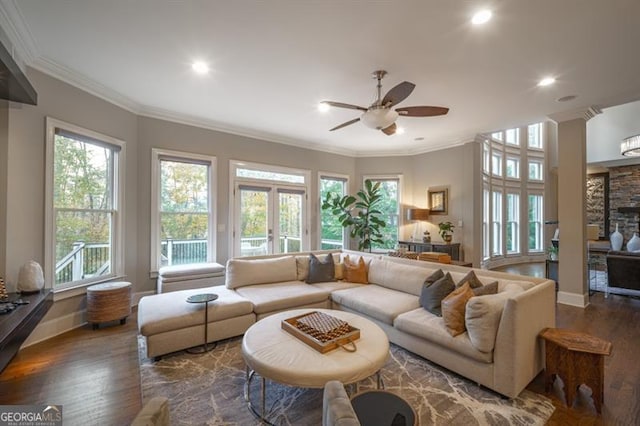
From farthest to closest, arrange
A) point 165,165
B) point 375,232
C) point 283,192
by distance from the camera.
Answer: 1. point 375,232
2. point 283,192
3. point 165,165

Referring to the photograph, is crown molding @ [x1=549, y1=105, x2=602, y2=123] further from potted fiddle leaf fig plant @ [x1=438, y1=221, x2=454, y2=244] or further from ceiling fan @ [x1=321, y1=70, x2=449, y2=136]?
ceiling fan @ [x1=321, y1=70, x2=449, y2=136]

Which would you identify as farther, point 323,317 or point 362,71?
point 362,71

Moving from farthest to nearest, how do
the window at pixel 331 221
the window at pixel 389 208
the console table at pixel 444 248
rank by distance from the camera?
the window at pixel 389 208 → the window at pixel 331 221 → the console table at pixel 444 248

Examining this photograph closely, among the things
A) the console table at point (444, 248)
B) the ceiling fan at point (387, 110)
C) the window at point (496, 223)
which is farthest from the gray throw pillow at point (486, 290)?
the window at point (496, 223)

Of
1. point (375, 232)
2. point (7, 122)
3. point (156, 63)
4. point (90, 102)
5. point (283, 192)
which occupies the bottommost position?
point (375, 232)

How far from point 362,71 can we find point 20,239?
4042mm

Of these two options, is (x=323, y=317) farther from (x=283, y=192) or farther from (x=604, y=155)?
(x=604, y=155)

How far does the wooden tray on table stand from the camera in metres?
2.02

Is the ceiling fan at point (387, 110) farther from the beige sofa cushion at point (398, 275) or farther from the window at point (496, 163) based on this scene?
the window at point (496, 163)

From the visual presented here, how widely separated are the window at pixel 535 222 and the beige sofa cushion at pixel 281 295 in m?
8.44

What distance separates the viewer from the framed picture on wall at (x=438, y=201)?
629cm

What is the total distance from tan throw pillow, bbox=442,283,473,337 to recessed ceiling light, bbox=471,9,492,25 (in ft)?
7.48

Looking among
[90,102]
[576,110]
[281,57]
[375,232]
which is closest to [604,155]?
[576,110]

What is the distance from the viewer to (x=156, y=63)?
3.13m
